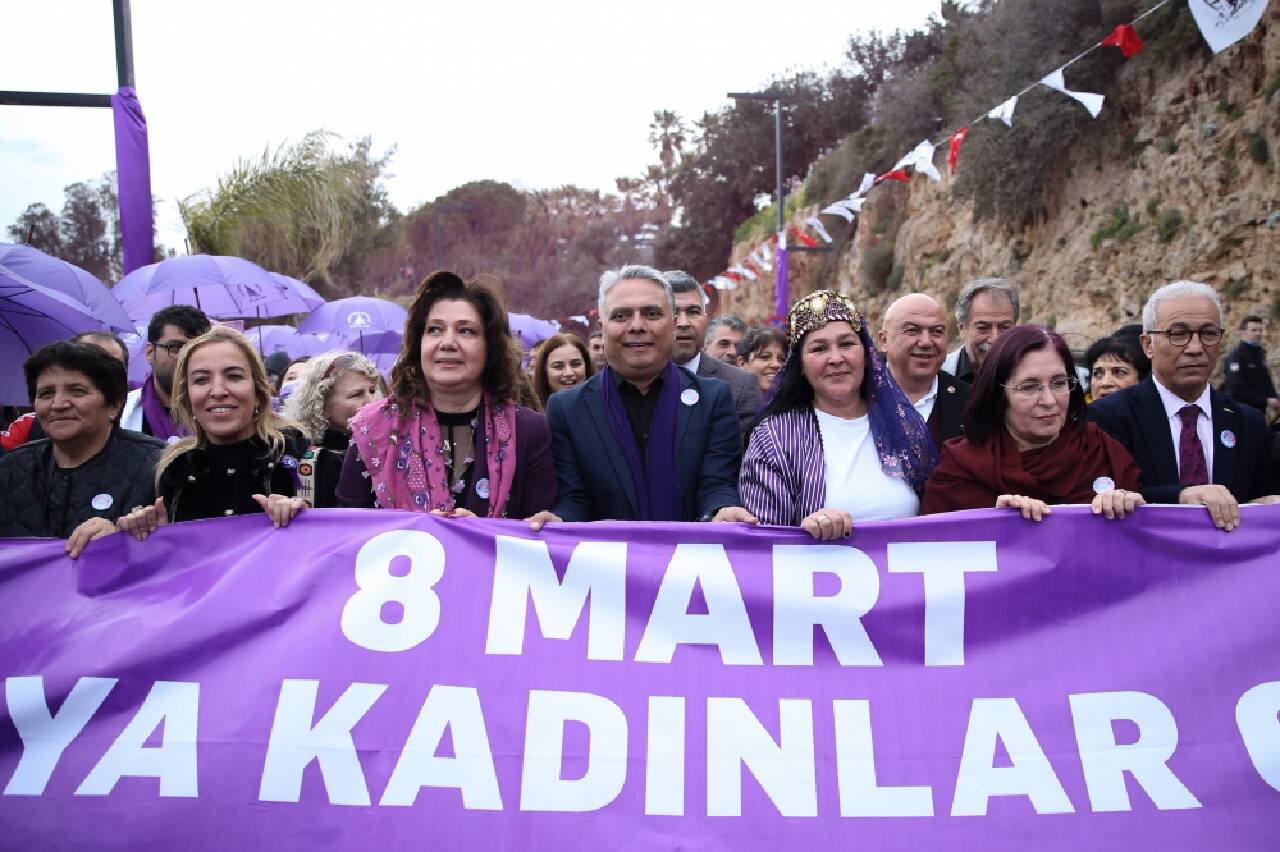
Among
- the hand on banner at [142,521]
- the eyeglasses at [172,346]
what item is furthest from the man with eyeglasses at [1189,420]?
the eyeglasses at [172,346]

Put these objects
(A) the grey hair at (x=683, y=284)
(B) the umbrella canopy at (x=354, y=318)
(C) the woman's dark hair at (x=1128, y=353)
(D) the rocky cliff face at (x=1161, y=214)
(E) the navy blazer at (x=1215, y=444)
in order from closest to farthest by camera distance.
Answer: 1. (E) the navy blazer at (x=1215, y=444)
2. (C) the woman's dark hair at (x=1128, y=353)
3. (A) the grey hair at (x=683, y=284)
4. (D) the rocky cliff face at (x=1161, y=214)
5. (B) the umbrella canopy at (x=354, y=318)

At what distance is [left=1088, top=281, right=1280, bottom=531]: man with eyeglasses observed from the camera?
3844 mm

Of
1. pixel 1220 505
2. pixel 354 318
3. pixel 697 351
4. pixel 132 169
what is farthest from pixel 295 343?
pixel 1220 505

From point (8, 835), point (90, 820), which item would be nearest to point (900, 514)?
point (90, 820)

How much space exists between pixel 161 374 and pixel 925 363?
3.79 m

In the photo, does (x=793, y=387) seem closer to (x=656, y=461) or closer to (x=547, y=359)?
(x=656, y=461)

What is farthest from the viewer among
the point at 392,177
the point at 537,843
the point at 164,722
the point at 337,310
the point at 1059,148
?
the point at 392,177

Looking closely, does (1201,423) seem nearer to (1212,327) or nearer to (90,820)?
(1212,327)

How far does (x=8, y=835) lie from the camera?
3.05 m

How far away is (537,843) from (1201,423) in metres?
2.72

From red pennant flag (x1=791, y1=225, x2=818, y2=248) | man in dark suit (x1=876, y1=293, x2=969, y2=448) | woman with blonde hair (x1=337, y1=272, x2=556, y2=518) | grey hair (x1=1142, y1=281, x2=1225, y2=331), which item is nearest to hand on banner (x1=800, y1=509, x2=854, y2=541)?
woman with blonde hair (x1=337, y1=272, x2=556, y2=518)

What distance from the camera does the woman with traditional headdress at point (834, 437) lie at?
11.7 ft

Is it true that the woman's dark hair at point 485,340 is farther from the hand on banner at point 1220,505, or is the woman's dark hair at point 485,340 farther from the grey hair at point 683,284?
the hand on banner at point 1220,505

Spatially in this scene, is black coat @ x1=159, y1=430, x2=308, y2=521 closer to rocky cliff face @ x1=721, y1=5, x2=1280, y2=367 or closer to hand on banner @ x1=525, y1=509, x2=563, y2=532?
hand on banner @ x1=525, y1=509, x2=563, y2=532
